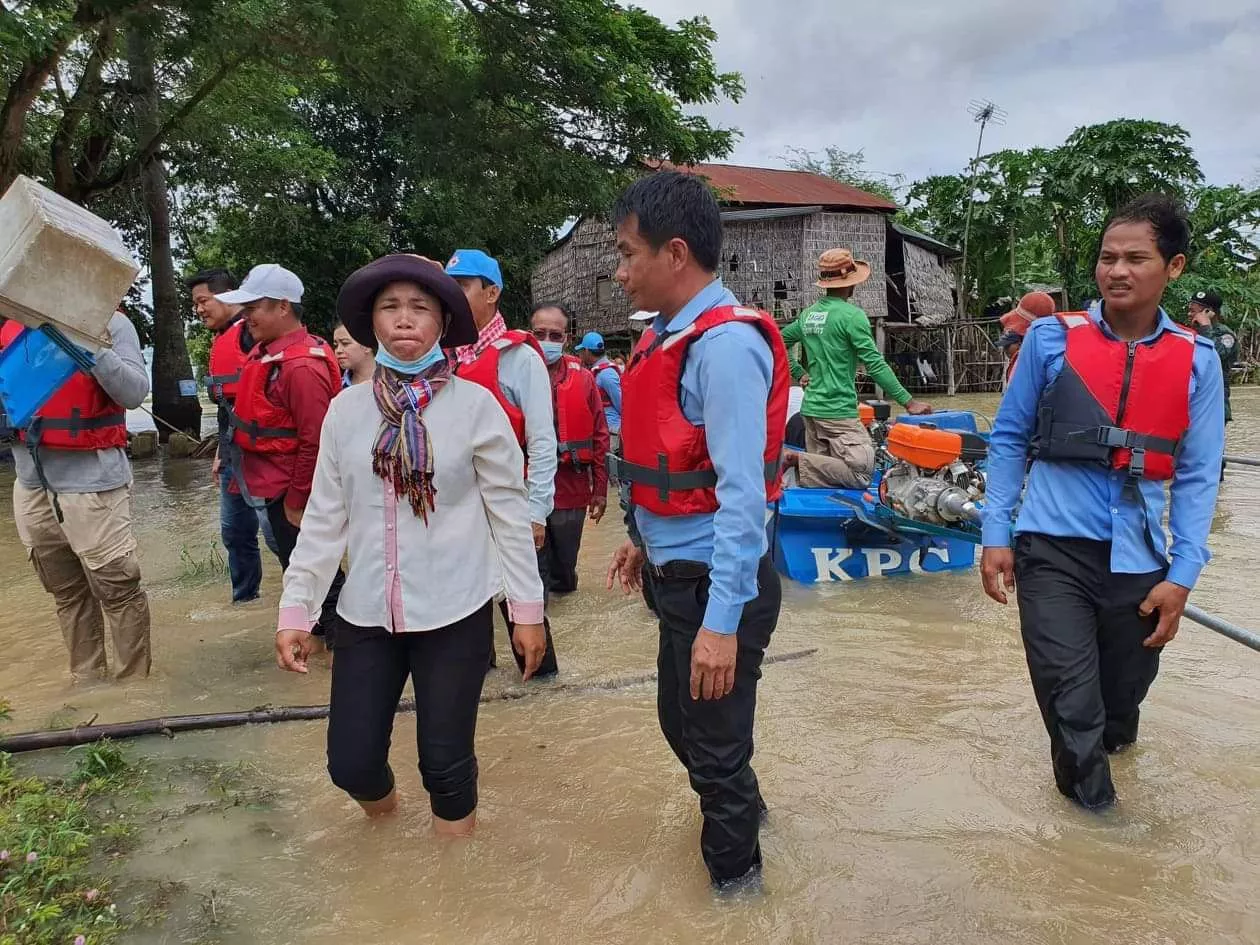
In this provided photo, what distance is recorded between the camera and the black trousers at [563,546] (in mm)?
5355

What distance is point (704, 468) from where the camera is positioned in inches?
91.0

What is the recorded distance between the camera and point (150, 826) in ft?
9.65

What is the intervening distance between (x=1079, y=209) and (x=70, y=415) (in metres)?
27.4

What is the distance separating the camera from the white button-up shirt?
8.38ft

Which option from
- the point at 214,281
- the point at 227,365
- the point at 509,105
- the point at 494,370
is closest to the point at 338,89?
the point at 509,105

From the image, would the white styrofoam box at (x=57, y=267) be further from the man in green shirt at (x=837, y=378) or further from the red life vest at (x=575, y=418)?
the man in green shirt at (x=837, y=378)

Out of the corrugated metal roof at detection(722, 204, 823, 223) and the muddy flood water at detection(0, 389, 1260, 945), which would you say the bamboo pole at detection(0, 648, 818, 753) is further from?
the corrugated metal roof at detection(722, 204, 823, 223)

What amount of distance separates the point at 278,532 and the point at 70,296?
62.4 inches

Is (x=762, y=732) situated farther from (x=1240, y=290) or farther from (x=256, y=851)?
(x=1240, y=290)

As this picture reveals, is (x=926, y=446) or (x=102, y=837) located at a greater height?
(x=926, y=446)

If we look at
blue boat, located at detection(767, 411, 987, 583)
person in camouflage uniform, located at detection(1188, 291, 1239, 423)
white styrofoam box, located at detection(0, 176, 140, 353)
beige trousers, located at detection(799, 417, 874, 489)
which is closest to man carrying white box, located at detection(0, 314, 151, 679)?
white styrofoam box, located at detection(0, 176, 140, 353)

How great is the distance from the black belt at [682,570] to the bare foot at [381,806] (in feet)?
4.11

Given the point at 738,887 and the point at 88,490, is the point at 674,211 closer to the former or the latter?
the point at 738,887

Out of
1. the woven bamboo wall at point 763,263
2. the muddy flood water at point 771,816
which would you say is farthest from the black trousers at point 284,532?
the woven bamboo wall at point 763,263
